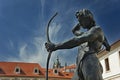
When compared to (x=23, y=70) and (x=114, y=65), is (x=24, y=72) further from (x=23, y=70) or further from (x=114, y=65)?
(x=114, y=65)

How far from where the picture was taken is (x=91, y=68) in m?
3.20

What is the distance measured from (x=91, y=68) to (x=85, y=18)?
2.42 ft

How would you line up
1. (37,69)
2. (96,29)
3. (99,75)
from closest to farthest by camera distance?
(99,75) → (96,29) → (37,69)

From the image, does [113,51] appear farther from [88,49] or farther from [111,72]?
Answer: [88,49]

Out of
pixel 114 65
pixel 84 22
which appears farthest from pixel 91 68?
pixel 114 65

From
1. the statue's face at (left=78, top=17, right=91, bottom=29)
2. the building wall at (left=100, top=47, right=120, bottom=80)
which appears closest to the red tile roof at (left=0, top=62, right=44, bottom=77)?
the building wall at (left=100, top=47, right=120, bottom=80)

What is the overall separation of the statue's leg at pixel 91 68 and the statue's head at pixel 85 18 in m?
0.52

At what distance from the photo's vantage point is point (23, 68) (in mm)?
52219

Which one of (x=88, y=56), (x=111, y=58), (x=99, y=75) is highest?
(x=111, y=58)

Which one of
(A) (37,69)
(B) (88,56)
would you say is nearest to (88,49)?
(B) (88,56)

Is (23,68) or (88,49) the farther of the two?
(23,68)

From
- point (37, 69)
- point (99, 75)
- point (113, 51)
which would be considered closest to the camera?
point (99, 75)

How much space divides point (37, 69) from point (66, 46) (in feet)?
161

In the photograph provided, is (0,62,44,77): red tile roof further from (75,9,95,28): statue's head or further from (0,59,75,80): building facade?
(75,9,95,28): statue's head
